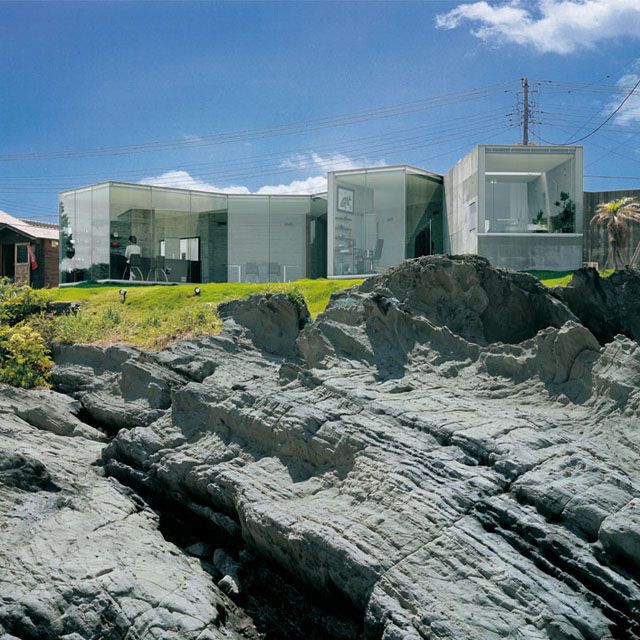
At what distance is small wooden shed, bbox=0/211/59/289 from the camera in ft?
131

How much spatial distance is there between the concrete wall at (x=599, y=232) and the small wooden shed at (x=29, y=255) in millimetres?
29640

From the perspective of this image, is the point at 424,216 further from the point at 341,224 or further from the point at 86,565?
the point at 86,565

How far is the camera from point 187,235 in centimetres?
3631

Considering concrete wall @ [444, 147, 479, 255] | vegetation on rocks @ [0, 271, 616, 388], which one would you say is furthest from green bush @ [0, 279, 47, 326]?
concrete wall @ [444, 147, 479, 255]

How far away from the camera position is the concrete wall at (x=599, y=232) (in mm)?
34156

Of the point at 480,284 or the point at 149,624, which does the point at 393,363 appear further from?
the point at 149,624

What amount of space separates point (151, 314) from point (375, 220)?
1443cm

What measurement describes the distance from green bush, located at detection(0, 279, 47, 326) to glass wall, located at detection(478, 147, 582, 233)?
61.1 feet

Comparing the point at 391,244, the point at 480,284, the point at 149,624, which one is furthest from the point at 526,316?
the point at 391,244

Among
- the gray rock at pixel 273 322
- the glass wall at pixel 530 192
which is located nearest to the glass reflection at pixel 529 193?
the glass wall at pixel 530 192

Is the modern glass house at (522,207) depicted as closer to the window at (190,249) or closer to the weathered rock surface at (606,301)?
the window at (190,249)

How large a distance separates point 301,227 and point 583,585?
30587 mm

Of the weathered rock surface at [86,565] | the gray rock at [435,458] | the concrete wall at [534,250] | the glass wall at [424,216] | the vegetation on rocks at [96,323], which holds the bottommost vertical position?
the weathered rock surface at [86,565]

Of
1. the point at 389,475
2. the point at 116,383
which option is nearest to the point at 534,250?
the point at 116,383
